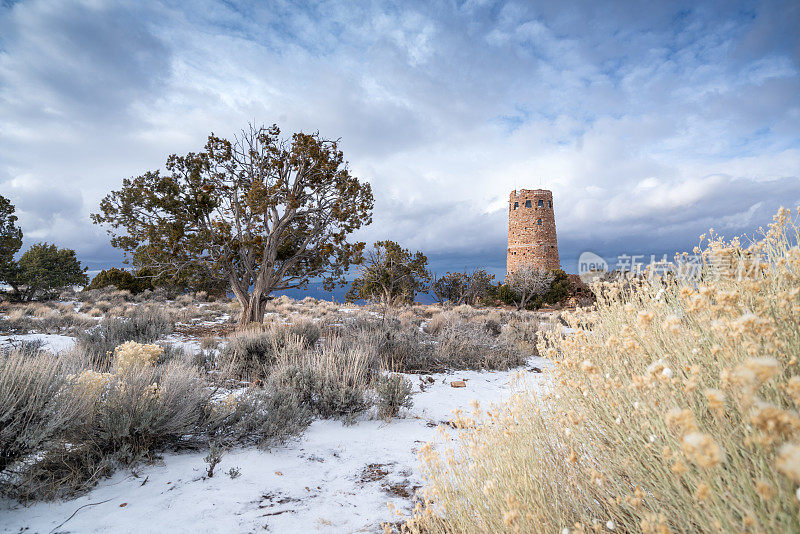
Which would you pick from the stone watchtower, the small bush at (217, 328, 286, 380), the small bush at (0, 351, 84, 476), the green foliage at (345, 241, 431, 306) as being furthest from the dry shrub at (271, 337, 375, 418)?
the stone watchtower

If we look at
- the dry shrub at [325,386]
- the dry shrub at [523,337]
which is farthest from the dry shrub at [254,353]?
the dry shrub at [523,337]

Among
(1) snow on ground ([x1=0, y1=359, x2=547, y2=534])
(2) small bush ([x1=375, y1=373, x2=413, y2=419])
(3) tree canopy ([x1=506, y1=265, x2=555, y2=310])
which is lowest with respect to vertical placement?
(1) snow on ground ([x1=0, y1=359, x2=547, y2=534])

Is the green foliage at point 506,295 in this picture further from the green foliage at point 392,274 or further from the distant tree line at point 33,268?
the distant tree line at point 33,268

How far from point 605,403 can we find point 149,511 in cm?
303

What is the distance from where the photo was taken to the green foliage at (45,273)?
2130 centimetres

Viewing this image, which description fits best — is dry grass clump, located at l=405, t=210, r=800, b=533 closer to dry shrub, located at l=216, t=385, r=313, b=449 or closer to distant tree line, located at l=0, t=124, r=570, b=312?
dry shrub, located at l=216, t=385, r=313, b=449

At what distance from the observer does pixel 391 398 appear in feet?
14.4

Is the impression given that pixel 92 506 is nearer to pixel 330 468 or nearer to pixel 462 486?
pixel 330 468

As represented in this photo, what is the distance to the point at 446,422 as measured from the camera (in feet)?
13.9

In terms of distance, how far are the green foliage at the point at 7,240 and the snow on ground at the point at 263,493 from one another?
25531 millimetres

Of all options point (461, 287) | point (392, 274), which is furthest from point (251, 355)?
point (461, 287)

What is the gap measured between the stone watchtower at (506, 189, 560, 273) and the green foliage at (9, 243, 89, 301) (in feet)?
115

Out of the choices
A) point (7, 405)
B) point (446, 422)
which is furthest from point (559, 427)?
point (7, 405)

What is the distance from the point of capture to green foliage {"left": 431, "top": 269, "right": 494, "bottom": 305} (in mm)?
27156
